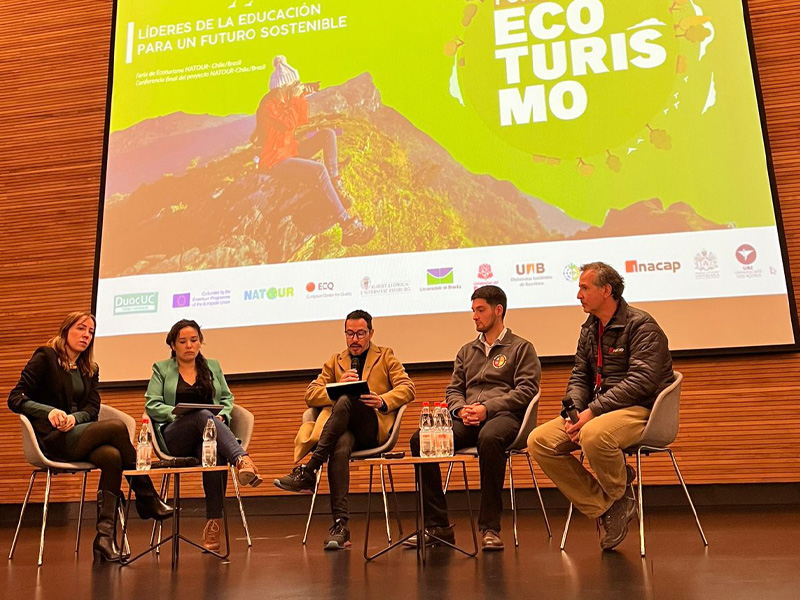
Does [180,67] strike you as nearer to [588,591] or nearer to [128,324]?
[128,324]

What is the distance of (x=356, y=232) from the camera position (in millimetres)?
5102

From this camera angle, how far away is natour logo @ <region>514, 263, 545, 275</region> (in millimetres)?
4785

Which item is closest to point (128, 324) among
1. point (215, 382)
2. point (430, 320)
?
point (215, 382)

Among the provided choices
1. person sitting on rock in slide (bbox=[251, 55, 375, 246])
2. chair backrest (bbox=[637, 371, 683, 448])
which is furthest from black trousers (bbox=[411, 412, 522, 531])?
person sitting on rock in slide (bbox=[251, 55, 375, 246])

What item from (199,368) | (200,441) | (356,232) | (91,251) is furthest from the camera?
(91,251)

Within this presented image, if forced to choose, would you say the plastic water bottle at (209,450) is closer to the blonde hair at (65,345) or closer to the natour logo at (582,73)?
the blonde hair at (65,345)

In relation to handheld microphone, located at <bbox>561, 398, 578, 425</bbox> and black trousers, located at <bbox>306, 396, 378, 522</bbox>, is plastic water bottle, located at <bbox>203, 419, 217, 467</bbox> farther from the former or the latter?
handheld microphone, located at <bbox>561, 398, 578, 425</bbox>

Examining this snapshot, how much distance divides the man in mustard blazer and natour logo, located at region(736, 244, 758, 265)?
2.14m

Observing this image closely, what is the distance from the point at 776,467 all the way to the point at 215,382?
10.4ft

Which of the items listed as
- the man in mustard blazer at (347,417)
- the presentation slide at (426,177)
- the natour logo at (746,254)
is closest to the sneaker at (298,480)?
the man in mustard blazer at (347,417)

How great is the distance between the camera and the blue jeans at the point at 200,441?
3479mm

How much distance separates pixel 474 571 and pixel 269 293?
2.85 meters

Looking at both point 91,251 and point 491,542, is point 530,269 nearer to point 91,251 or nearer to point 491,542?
point 491,542

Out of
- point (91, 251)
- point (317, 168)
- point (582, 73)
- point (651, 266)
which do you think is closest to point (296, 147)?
point (317, 168)
